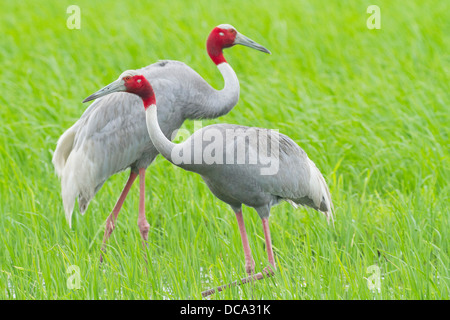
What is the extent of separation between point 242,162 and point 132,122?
120cm

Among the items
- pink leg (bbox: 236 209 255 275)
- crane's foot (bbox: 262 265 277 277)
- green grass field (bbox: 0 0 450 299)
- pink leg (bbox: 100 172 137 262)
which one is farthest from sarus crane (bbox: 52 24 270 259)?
crane's foot (bbox: 262 265 277 277)

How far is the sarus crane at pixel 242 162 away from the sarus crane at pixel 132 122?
691mm

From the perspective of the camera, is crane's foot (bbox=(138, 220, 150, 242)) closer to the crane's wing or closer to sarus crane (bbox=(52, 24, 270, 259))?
sarus crane (bbox=(52, 24, 270, 259))

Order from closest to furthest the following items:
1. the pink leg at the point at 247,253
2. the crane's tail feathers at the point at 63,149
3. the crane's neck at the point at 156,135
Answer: the crane's neck at the point at 156,135
the pink leg at the point at 247,253
the crane's tail feathers at the point at 63,149

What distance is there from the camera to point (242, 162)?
13.0 ft

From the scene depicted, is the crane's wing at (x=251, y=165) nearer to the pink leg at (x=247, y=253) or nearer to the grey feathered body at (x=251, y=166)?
the grey feathered body at (x=251, y=166)

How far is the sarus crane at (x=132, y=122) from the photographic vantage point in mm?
4824

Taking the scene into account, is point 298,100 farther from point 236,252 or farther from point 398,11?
point 398,11

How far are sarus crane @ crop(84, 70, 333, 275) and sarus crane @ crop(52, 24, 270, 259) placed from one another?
69 centimetres

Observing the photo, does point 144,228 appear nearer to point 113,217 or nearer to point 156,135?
point 113,217

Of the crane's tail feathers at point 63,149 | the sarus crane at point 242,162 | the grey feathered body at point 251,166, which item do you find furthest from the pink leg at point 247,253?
the crane's tail feathers at point 63,149

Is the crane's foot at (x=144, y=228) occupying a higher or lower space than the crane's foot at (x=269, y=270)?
higher

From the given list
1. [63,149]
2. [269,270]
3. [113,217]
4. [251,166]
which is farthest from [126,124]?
[269,270]

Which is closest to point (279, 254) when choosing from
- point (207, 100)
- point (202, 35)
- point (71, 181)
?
point (207, 100)
